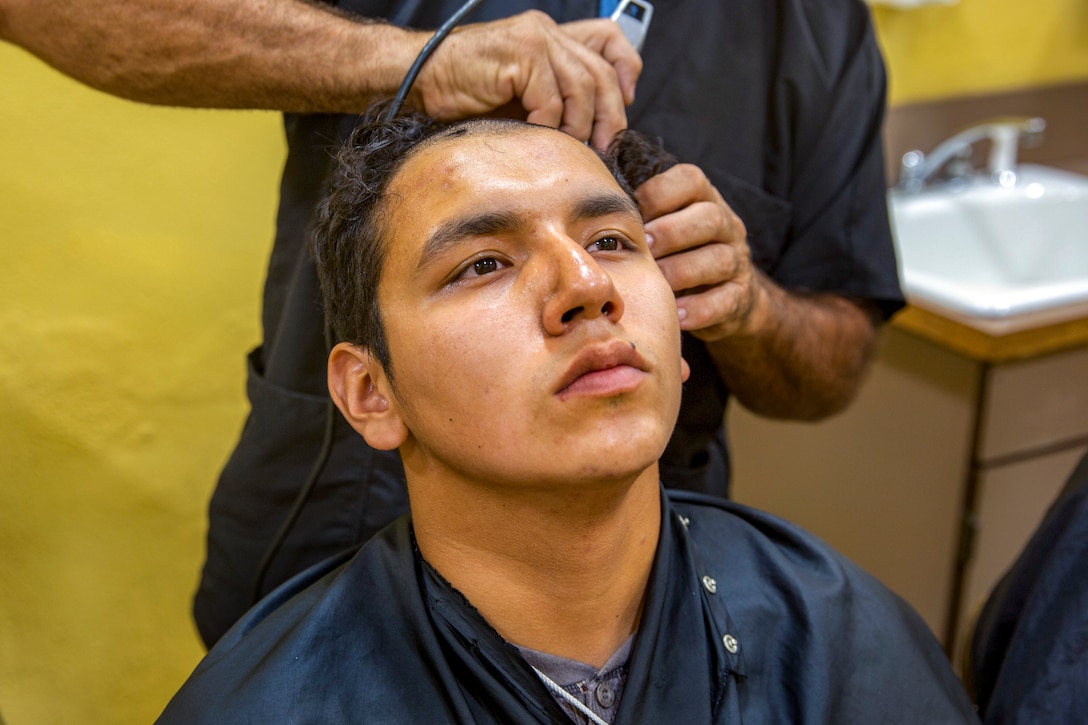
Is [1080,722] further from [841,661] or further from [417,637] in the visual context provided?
[417,637]

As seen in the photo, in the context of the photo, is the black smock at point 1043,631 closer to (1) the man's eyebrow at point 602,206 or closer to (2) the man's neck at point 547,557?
(2) the man's neck at point 547,557

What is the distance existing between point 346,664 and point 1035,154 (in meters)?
2.52

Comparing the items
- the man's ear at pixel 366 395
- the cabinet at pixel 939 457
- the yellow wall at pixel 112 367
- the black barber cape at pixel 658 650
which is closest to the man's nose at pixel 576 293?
the man's ear at pixel 366 395

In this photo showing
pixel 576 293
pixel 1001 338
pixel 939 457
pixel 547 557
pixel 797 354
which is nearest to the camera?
pixel 576 293

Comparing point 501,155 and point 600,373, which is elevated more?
point 501,155

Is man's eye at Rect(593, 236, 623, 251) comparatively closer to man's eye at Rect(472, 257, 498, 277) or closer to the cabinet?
man's eye at Rect(472, 257, 498, 277)

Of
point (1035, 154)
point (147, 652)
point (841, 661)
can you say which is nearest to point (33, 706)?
point (147, 652)

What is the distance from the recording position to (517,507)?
0.99 metres

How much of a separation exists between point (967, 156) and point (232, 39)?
2.04 meters

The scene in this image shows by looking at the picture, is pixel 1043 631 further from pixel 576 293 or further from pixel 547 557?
pixel 576 293

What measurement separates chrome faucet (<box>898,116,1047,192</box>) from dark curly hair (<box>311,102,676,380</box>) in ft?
5.14

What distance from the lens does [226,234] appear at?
62.8 inches

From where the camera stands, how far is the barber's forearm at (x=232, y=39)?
1140 mm

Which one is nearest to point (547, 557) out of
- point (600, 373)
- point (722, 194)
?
point (600, 373)
